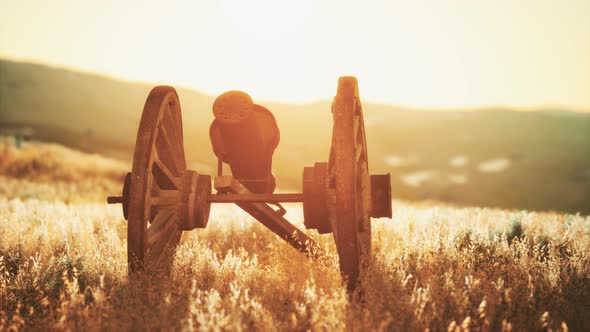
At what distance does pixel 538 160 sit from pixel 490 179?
1127cm

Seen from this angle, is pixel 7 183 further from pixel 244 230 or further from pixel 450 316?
pixel 450 316

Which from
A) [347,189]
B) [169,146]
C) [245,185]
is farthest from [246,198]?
[347,189]

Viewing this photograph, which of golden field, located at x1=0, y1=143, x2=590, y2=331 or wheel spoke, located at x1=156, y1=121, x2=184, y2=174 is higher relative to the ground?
wheel spoke, located at x1=156, y1=121, x2=184, y2=174

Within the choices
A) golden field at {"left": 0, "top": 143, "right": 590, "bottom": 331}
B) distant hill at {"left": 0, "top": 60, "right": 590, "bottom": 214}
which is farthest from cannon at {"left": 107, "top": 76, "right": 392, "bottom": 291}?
distant hill at {"left": 0, "top": 60, "right": 590, "bottom": 214}

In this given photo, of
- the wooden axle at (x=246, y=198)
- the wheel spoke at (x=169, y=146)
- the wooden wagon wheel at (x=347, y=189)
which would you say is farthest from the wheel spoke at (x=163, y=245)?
the wooden wagon wheel at (x=347, y=189)

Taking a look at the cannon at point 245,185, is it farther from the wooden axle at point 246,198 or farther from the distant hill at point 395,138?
the distant hill at point 395,138

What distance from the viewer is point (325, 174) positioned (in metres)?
3.98

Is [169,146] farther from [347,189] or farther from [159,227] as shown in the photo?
[347,189]

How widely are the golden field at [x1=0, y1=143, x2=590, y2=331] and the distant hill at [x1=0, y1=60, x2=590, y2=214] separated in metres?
25.9

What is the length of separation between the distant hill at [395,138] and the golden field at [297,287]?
2588 cm

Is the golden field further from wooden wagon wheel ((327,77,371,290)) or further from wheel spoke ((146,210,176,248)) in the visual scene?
wheel spoke ((146,210,176,248))

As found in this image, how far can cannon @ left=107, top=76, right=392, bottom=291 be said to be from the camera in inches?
136

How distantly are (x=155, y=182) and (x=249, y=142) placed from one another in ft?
3.32

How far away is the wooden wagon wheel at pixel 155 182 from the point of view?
3730mm
